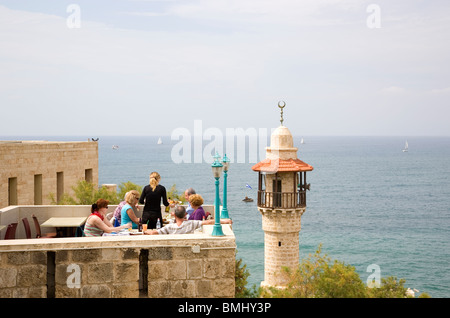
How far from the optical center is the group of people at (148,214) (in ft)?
35.1

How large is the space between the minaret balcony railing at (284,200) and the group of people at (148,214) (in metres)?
20.7

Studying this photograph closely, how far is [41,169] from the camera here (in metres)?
30.3

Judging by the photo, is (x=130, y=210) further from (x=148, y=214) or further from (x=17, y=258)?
(x=17, y=258)

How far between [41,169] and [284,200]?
13.3 m

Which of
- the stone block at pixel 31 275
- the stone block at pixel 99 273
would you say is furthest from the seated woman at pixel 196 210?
the stone block at pixel 31 275

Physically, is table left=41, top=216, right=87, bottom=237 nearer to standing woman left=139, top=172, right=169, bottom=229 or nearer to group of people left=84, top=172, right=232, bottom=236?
group of people left=84, top=172, right=232, bottom=236

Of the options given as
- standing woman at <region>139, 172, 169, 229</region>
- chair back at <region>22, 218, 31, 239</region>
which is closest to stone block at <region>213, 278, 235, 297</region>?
standing woman at <region>139, 172, 169, 229</region>

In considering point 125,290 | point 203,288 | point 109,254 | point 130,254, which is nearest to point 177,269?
point 203,288

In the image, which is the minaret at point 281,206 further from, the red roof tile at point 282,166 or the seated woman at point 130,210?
the seated woman at point 130,210

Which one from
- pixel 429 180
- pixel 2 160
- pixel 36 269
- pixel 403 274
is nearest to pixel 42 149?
pixel 2 160

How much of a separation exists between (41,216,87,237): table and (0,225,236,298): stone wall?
3.15 metres

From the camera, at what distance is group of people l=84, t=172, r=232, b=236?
10.7 metres

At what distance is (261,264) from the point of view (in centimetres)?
5822

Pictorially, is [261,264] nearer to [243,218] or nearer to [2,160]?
[243,218]
